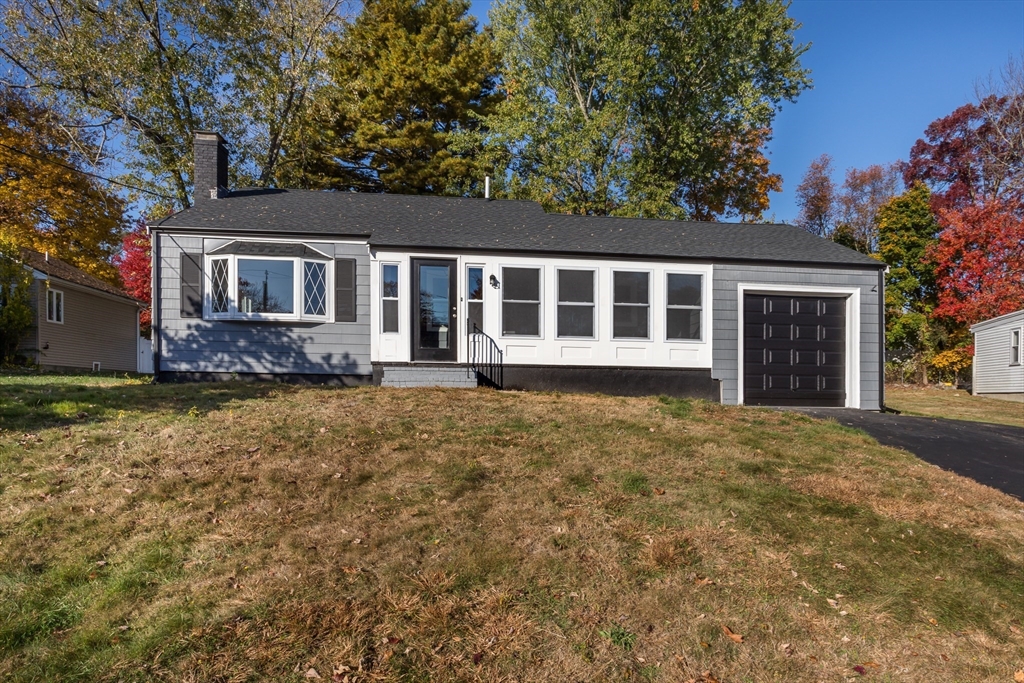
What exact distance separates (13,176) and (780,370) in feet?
86.3

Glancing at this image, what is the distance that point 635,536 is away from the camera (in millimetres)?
4969

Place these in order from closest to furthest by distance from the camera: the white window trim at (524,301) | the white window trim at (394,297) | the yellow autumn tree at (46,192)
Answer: the white window trim at (394,297), the white window trim at (524,301), the yellow autumn tree at (46,192)

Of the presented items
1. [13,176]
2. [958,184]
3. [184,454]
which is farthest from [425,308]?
[958,184]

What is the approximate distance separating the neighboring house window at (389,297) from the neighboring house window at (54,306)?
Result: 1290 centimetres

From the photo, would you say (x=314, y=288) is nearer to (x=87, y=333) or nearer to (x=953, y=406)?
(x=87, y=333)

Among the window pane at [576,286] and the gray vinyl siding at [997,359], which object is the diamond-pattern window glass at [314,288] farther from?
the gray vinyl siding at [997,359]

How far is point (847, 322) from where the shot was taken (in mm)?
12656

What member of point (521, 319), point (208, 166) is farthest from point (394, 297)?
point (208, 166)

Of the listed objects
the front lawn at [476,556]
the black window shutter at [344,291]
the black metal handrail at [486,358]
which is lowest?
the front lawn at [476,556]

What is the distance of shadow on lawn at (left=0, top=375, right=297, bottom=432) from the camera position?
7.13m

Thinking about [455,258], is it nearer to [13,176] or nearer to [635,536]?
[635,536]

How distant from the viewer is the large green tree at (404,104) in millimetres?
23109

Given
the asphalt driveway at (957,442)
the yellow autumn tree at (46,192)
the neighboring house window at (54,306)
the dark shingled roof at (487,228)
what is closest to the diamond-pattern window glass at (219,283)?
the dark shingled roof at (487,228)

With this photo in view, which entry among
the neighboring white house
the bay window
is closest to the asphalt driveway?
the bay window
